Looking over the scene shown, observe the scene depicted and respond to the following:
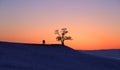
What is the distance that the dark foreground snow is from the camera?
2.77 m

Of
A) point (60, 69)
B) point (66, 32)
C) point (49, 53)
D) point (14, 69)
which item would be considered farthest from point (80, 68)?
point (66, 32)

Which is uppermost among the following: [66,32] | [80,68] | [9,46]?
[66,32]

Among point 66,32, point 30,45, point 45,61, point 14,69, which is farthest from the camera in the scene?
point 66,32

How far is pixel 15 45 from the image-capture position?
362cm

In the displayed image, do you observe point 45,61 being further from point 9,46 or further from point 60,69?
point 9,46

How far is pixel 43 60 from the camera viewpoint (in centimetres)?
317

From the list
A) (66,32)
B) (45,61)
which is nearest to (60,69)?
(45,61)

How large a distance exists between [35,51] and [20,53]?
1.08 feet

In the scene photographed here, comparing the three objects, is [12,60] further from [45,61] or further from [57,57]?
[57,57]

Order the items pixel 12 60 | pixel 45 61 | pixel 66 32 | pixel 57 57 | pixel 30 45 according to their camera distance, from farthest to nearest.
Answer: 1. pixel 66 32
2. pixel 30 45
3. pixel 57 57
4. pixel 45 61
5. pixel 12 60

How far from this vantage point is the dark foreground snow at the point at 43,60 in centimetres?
277

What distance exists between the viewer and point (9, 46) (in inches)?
138

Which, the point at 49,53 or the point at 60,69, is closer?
the point at 60,69

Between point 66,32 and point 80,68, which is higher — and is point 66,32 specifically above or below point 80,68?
above
